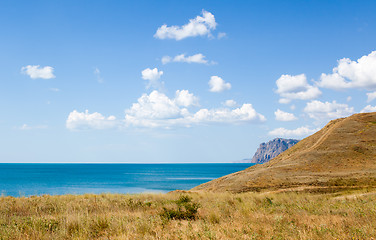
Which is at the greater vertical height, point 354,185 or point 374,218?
point 374,218

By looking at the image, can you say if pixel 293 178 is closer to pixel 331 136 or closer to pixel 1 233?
pixel 331 136

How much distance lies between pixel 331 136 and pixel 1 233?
4972cm

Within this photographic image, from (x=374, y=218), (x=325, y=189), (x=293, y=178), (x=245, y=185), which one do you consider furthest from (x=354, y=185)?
(x=374, y=218)

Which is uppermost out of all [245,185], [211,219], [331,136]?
[331,136]

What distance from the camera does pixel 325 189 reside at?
1128 inches

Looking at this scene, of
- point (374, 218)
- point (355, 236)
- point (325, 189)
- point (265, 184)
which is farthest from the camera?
point (265, 184)

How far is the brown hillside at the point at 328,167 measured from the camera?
32219 millimetres

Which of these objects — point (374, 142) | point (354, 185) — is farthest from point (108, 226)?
point (374, 142)

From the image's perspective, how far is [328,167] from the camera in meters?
37.7

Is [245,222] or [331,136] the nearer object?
[245,222]

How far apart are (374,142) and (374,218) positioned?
4017cm

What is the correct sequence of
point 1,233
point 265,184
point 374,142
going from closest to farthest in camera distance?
point 1,233, point 265,184, point 374,142

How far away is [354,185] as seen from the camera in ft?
96.5

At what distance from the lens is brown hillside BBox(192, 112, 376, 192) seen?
3222cm
